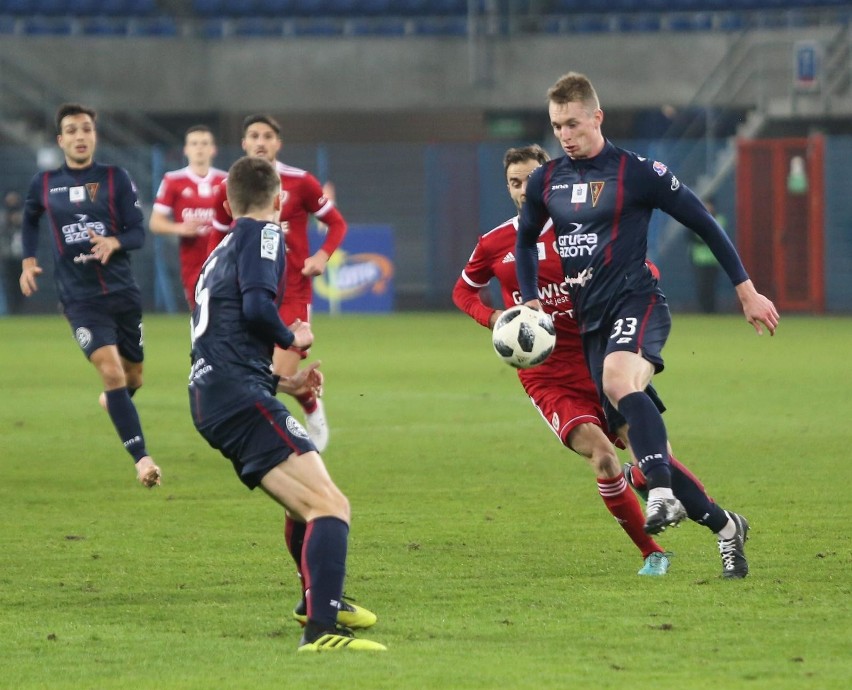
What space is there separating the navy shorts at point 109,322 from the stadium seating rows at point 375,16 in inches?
898

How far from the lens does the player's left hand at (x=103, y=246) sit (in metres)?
10.1

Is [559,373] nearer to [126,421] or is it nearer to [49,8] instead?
[126,421]

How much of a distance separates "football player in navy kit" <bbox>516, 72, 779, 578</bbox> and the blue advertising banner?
22.0 metres

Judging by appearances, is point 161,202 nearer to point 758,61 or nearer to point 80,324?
point 80,324

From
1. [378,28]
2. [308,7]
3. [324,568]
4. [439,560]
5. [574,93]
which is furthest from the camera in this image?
[308,7]

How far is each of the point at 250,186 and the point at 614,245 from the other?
186 cm

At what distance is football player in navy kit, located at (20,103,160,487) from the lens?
33.5ft

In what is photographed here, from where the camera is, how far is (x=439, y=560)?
7.27 metres

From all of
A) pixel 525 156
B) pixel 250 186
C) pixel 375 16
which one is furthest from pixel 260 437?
pixel 375 16

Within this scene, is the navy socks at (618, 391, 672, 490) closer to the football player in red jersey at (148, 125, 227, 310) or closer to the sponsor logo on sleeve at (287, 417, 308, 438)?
the sponsor logo on sleeve at (287, 417, 308, 438)

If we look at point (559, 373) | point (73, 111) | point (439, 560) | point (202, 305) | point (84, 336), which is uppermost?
point (73, 111)

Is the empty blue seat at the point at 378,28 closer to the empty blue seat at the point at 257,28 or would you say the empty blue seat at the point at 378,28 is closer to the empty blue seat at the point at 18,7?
the empty blue seat at the point at 257,28

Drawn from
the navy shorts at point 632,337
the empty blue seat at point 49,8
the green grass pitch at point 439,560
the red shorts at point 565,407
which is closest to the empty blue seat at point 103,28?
the empty blue seat at point 49,8

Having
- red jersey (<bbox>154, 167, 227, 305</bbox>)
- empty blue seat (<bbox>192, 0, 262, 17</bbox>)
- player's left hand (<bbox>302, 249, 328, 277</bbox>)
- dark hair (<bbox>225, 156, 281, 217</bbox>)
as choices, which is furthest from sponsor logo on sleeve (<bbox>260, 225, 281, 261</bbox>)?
empty blue seat (<bbox>192, 0, 262, 17</bbox>)
